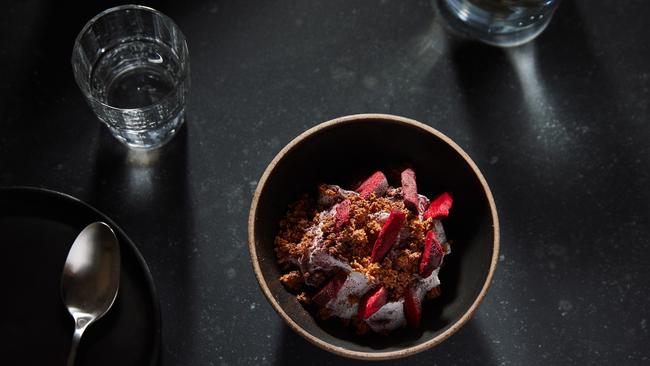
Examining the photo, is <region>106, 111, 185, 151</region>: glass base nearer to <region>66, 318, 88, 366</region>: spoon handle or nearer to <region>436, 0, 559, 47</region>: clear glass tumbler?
<region>66, 318, 88, 366</region>: spoon handle

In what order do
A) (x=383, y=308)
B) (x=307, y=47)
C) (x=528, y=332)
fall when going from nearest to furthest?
(x=383, y=308) < (x=528, y=332) < (x=307, y=47)

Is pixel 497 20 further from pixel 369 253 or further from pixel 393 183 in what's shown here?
pixel 369 253

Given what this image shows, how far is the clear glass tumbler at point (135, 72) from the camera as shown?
1.15 m

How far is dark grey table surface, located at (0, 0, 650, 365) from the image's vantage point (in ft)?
3.78

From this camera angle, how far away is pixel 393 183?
1.10 meters

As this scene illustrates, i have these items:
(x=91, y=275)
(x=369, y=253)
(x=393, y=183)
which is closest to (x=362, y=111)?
(x=393, y=183)

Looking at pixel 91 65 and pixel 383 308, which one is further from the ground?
pixel 91 65

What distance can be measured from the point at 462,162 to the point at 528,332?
0.28 metres

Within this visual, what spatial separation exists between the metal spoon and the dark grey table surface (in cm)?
7

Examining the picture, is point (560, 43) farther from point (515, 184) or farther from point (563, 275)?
point (563, 275)

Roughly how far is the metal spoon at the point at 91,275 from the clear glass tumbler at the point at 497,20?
0.61 m

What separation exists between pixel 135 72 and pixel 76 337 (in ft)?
1.31

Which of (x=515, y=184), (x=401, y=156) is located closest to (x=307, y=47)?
(x=401, y=156)

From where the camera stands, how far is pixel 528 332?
115 centimetres
